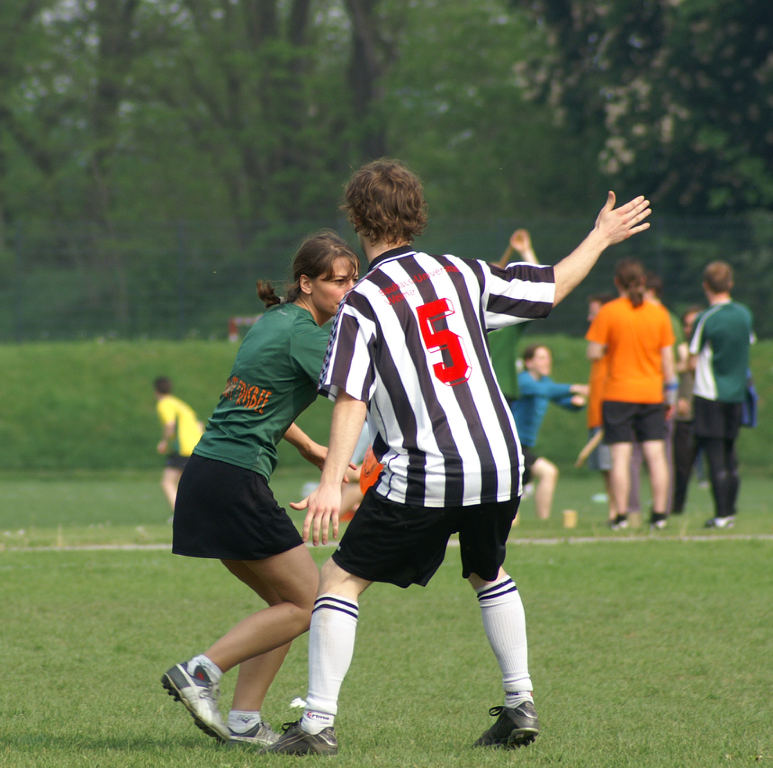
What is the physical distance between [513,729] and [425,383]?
3.98 ft

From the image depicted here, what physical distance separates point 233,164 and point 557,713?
131 feet

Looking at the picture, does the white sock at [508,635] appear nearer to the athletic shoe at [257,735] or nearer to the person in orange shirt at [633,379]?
the athletic shoe at [257,735]

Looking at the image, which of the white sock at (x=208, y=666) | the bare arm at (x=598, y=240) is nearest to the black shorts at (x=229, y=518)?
the white sock at (x=208, y=666)

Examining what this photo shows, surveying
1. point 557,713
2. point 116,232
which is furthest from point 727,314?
point 116,232

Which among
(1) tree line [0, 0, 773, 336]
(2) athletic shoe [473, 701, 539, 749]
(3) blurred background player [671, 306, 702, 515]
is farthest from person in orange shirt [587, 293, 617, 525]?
(1) tree line [0, 0, 773, 336]

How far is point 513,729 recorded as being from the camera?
4.15 meters

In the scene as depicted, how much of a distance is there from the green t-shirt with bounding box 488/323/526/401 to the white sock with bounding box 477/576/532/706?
19.0 ft

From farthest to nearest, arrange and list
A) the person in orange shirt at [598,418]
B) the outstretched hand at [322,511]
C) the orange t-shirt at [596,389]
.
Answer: the orange t-shirt at [596,389], the person in orange shirt at [598,418], the outstretched hand at [322,511]

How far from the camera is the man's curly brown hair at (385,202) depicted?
411 centimetres

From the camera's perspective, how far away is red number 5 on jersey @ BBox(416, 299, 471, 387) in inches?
158

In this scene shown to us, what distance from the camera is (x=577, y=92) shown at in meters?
30.9

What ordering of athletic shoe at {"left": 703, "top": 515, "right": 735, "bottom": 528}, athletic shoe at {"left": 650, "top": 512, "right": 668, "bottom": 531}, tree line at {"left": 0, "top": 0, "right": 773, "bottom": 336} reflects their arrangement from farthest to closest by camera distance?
tree line at {"left": 0, "top": 0, "right": 773, "bottom": 336} → athletic shoe at {"left": 703, "top": 515, "right": 735, "bottom": 528} → athletic shoe at {"left": 650, "top": 512, "right": 668, "bottom": 531}

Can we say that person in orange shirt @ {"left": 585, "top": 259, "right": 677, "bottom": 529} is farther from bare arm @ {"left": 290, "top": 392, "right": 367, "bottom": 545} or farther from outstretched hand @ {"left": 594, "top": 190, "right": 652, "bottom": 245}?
bare arm @ {"left": 290, "top": 392, "right": 367, "bottom": 545}

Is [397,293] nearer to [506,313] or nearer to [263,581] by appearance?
[506,313]
